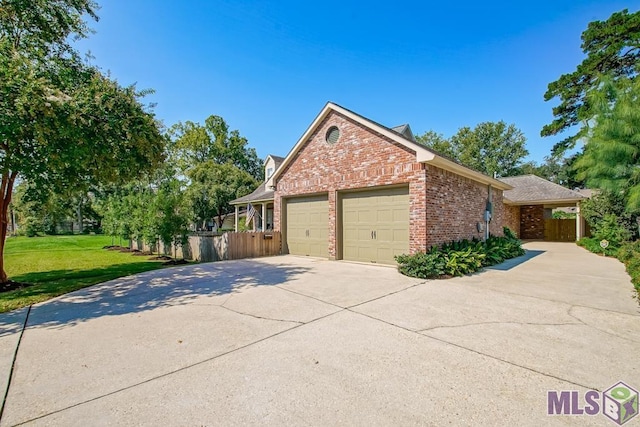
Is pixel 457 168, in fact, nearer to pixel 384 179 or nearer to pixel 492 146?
pixel 384 179

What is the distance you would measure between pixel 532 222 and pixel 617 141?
1498 centimetres

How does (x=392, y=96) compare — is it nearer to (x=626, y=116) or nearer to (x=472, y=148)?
(x=626, y=116)

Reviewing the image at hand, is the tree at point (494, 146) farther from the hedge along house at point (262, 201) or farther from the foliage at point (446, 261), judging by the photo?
the foliage at point (446, 261)

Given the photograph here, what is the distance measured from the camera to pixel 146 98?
7.77m

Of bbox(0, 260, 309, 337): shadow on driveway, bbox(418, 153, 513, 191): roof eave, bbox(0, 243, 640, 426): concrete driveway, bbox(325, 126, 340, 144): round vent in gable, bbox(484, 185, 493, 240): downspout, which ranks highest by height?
bbox(325, 126, 340, 144): round vent in gable

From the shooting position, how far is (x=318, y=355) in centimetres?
339

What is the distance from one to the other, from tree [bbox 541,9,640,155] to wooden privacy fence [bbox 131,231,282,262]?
17598mm

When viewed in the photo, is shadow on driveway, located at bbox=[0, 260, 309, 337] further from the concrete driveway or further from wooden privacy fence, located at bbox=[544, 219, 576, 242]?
wooden privacy fence, located at bbox=[544, 219, 576, 242]

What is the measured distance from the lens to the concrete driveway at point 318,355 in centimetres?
244

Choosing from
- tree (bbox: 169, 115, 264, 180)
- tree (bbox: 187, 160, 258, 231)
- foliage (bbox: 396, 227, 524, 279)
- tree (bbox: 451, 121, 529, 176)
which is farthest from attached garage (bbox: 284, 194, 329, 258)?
tree (bbox: 451, 121, 529, 176)

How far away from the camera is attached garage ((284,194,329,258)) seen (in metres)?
11.8

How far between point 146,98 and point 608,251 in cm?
1941

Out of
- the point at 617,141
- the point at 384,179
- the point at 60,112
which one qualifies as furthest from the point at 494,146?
the point at 60,112

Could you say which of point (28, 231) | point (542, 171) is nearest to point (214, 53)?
point (28, 231)
